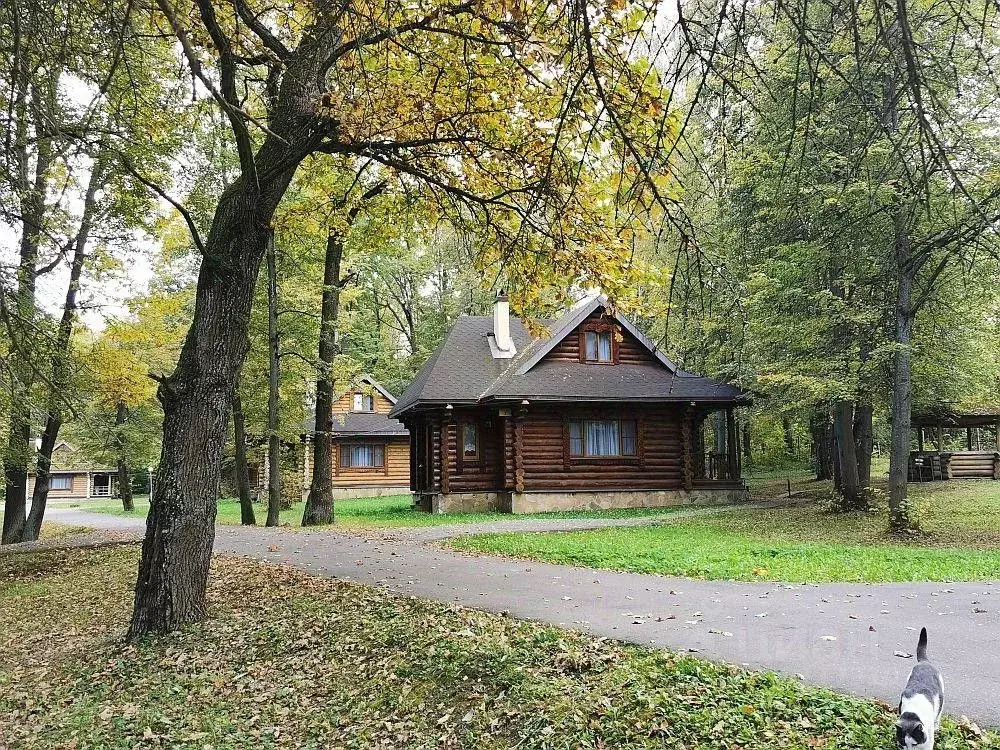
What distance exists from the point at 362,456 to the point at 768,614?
1271 inches

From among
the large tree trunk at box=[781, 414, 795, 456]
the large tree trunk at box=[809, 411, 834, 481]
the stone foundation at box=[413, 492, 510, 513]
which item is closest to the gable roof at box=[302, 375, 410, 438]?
the stone foundation at box=[413, 492, 510, 513]

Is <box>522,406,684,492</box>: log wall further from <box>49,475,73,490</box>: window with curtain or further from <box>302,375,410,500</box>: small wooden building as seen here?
<box>49,475,73,490</box>: window with curtain

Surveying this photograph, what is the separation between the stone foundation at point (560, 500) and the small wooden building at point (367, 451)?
44.3 feet

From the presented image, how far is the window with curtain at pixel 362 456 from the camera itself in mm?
37841

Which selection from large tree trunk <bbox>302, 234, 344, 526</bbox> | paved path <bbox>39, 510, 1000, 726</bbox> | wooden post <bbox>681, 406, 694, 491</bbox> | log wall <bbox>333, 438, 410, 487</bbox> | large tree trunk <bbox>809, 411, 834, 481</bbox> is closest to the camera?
paved path <bbox>39, 510, 1000, 726</bbox>

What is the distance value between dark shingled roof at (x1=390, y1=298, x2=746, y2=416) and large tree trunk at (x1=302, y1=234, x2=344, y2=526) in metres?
3.04

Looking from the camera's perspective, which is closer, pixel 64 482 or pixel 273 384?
A: pixel 273 384

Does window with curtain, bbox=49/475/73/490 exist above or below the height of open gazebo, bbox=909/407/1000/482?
below

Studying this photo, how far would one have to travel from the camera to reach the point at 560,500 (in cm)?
2336

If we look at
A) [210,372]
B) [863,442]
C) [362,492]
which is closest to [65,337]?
[210,372]

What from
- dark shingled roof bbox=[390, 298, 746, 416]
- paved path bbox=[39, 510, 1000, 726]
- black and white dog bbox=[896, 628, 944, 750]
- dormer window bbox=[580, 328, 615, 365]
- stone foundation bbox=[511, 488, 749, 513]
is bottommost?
stone foundation bbox=[511, 488, 749, 513]

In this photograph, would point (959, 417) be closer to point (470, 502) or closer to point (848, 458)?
point (848, 458)

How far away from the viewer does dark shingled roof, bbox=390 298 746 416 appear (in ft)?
75.6

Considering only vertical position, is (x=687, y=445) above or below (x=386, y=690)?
above
